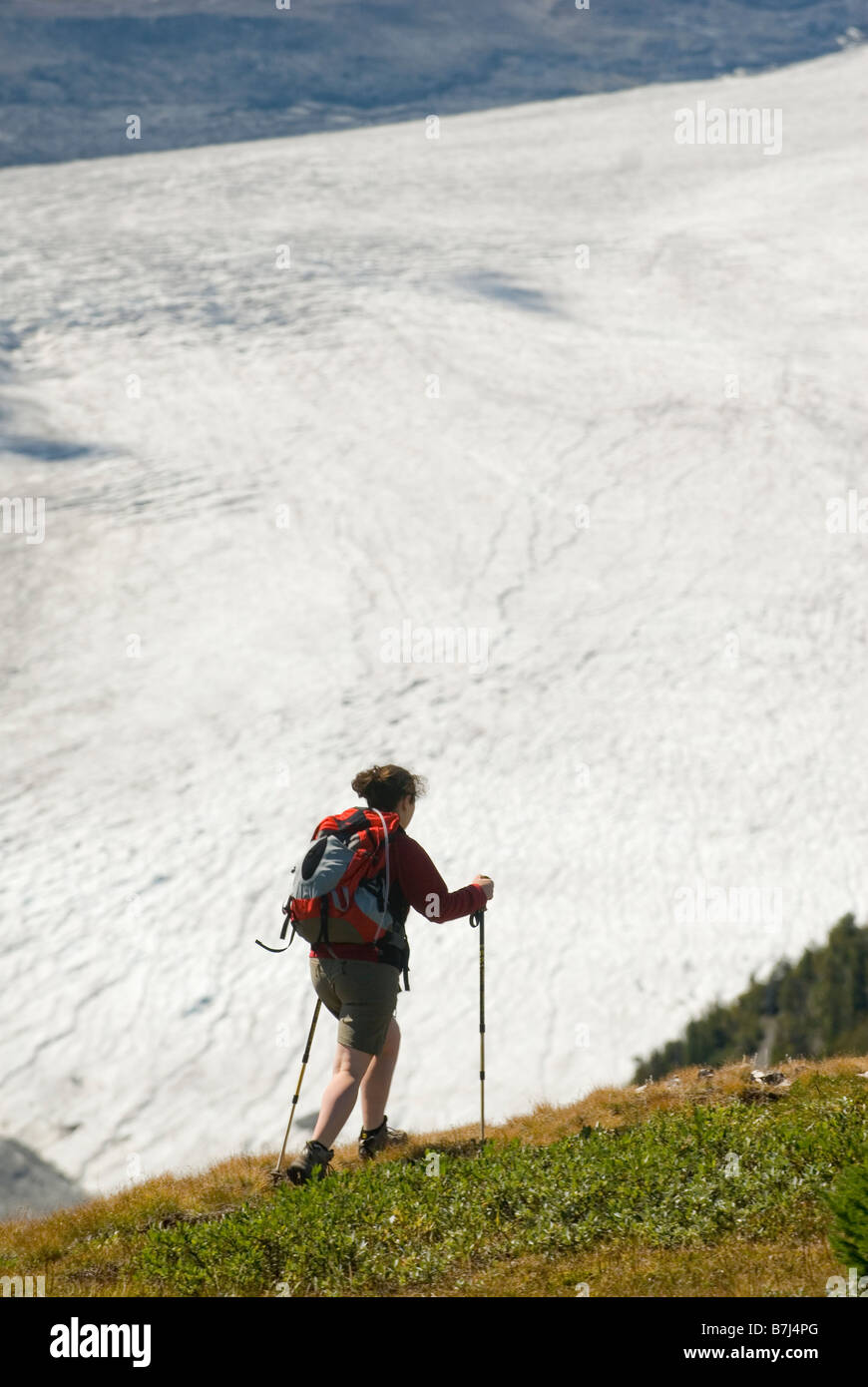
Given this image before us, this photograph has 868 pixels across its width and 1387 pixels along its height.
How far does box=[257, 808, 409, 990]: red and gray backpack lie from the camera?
734 cm

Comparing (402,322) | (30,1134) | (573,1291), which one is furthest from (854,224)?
(573,1291)

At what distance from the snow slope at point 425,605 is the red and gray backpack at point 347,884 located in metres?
9.09

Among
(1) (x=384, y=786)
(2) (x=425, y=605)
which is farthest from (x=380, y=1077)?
(2) (x=425, y=605)

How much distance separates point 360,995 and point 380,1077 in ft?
2.83

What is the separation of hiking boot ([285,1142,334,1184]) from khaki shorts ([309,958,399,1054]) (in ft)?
2.38

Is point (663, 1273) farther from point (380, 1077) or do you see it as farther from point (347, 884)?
point (347, 884)

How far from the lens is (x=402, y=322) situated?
135 ft

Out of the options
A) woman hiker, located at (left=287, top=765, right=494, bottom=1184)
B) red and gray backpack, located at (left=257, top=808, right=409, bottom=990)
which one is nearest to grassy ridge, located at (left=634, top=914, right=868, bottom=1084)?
woman hiker, located at (left=287, top=765, right=494, bottom=1184)

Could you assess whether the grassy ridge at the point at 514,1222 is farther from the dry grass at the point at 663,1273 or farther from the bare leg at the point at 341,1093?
the bare leg at the point at 341,1093

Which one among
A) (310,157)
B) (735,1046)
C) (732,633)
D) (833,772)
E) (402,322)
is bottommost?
(735,1046)

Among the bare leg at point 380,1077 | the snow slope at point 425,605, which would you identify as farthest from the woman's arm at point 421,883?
the snow slope at point 425,605
